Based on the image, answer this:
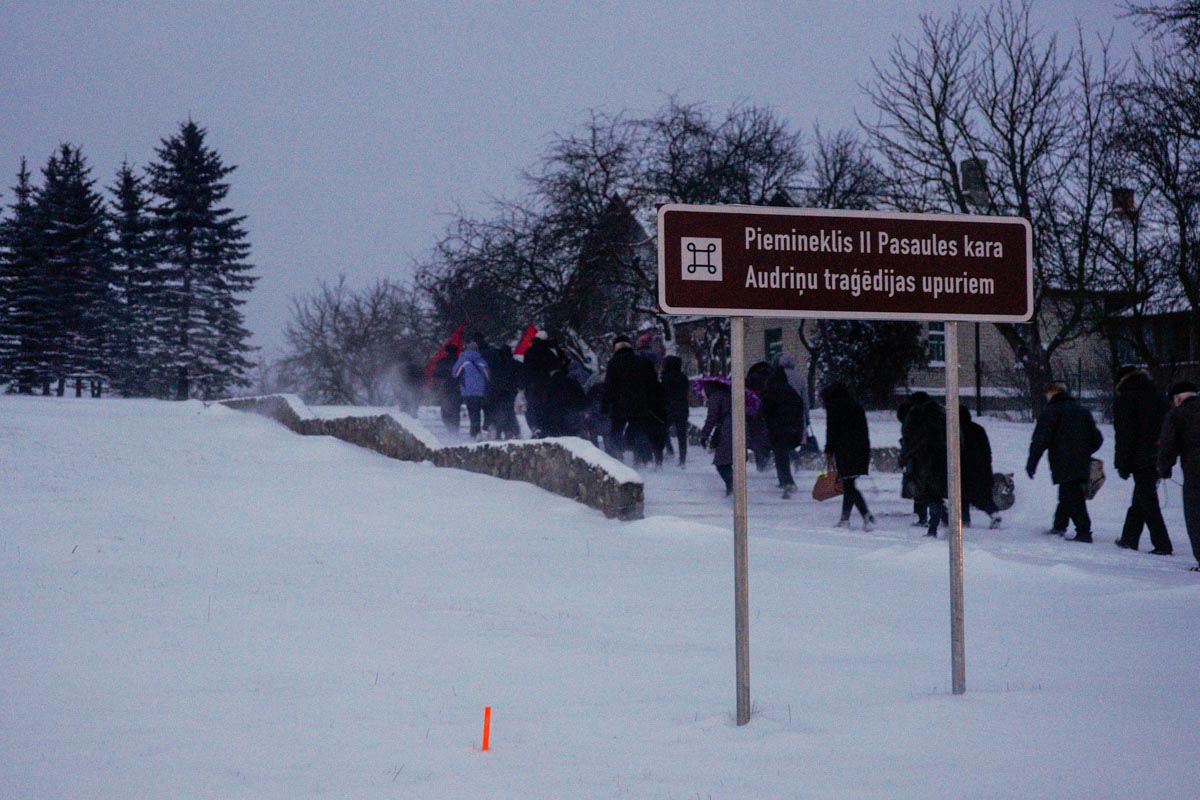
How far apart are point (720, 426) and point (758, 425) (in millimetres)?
1495

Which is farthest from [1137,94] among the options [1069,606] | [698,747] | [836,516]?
[698,747]

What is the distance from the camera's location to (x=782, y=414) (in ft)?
49.1

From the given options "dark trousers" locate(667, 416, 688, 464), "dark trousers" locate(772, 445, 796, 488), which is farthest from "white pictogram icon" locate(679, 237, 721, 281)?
"dark trousers" locate(667, 416, 688, 464)

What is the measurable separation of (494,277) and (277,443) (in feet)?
36.7

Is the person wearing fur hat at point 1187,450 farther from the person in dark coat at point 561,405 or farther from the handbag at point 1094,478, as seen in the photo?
the person in dark coat at point 561,405

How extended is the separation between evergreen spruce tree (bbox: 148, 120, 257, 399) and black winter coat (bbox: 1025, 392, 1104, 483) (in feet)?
141

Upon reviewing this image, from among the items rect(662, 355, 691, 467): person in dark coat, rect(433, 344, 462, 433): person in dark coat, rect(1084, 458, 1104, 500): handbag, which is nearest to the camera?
rect(1084, 458, 1104, 500): handbag

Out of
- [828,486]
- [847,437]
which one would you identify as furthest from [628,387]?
[847,437]

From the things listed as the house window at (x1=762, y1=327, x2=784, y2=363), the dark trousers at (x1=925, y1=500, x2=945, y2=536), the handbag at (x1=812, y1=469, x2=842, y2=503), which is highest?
the house window at (x1=762, y1=327, x2=784, y2=363)

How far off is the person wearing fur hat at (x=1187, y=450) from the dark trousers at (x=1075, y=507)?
2.17m

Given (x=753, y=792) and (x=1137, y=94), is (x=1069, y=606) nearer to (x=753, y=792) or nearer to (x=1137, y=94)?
(x=753, y=792)

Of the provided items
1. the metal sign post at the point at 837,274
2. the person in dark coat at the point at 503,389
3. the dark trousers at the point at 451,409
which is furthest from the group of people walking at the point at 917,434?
the dark trousers at the point at 451,409

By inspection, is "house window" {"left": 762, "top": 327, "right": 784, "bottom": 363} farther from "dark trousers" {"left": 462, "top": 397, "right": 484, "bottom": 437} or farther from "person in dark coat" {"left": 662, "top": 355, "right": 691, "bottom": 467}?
"person in dark coat" {"left": 662, "top": 355, "right": 691, "bottom": 467}

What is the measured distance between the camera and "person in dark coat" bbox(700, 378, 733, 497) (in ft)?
47.2
